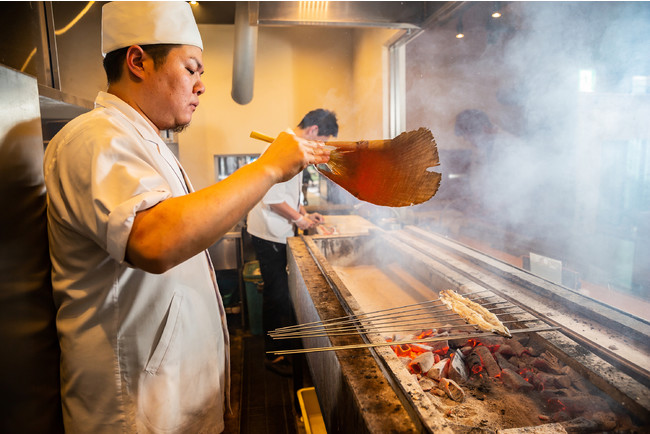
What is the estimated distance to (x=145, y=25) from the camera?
1.19 m

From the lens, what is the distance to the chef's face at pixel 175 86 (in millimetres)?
1221

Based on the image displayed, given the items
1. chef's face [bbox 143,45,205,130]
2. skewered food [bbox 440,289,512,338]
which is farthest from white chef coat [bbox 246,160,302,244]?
chef's face [bbox 143,45,205,130]

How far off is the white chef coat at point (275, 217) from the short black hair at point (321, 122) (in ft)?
1.85

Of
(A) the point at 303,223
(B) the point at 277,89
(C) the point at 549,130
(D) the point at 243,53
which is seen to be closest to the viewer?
(A) the point at 303,223

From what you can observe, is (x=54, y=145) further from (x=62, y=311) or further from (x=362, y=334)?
(x=362, y=334)

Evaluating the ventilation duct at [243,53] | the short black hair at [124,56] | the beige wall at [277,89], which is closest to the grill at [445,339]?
the short black hair at [124,56]

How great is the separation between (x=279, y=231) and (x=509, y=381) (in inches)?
108

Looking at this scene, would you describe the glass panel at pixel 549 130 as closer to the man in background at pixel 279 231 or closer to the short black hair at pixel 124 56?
the man in background at pixel 279 231

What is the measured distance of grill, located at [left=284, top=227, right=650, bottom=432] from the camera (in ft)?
3.76

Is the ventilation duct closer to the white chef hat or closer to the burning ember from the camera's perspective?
the white chef hat

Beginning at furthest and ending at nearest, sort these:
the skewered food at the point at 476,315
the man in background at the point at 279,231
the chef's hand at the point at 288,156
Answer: the man in background at the point at 279,231
the skewered food at the point at 476,315
the chef's hand at the point at 288,156

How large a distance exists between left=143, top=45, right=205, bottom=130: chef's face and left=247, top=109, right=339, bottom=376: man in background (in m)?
2.50

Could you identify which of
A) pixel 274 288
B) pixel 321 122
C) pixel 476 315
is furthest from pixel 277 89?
pixel 476 315

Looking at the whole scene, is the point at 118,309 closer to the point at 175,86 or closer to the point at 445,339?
the point at 175,86
